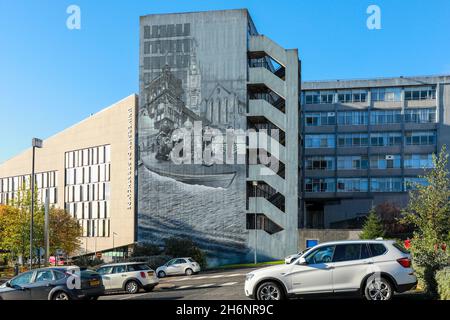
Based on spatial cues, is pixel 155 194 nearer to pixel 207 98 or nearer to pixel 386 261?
pixel 207 98

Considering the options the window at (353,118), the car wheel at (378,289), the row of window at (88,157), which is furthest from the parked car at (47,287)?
the window at (353,118)

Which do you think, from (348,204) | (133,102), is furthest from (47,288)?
(348,204)

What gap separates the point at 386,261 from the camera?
14.2 m

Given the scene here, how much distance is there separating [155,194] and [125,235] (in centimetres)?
1826

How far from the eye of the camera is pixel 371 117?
276 feet

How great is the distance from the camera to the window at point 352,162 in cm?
8356

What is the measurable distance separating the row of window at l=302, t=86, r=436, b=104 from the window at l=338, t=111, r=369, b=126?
2041 millimetres

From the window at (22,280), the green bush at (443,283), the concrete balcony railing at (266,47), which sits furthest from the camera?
the concrete balcony railing at (266,47)

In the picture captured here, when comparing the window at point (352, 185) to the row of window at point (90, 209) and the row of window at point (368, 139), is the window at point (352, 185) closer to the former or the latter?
the row of window at point (368, 139)

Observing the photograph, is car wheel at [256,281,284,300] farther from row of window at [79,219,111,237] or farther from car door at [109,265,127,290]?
row of window at [79,219,111,237]

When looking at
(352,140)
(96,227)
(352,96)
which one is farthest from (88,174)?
(352,96)

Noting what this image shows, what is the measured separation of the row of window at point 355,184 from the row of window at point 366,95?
12.9 meters

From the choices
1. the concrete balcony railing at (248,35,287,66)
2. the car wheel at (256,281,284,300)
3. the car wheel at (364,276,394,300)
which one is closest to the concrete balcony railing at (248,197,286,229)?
the concrete balcony railing at (248,35,287,66)

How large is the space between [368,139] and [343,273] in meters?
72.3
